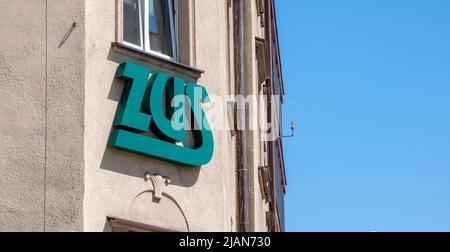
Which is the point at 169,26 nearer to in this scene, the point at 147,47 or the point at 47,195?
the point at 147,47

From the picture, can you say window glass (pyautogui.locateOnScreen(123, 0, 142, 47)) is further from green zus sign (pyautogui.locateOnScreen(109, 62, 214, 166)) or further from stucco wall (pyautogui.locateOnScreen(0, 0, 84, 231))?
stucco wall (pyautogui.locateOnScreen(0, 0, 84, 231))

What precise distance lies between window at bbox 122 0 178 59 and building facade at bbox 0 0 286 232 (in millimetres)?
19

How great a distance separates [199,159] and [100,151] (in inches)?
68.7

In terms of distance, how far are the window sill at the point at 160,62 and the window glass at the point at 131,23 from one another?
450 millimetres

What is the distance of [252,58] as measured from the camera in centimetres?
2525

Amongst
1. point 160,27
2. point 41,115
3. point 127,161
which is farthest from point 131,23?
point 41,115

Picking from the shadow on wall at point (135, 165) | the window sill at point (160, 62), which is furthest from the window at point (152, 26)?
the shadow on wall at point (135, 165)

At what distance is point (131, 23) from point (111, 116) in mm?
1739

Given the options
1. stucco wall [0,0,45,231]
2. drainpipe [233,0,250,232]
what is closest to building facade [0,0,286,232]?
stucco wall [0,0,45,231]

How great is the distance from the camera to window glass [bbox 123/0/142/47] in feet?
63.3

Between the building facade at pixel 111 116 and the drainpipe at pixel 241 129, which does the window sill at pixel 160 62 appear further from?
the drainpipe at pixel 241 129

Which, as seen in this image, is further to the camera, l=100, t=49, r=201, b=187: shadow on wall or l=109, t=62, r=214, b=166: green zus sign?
l=109, t=62, r=214, b=166: green zus sign
